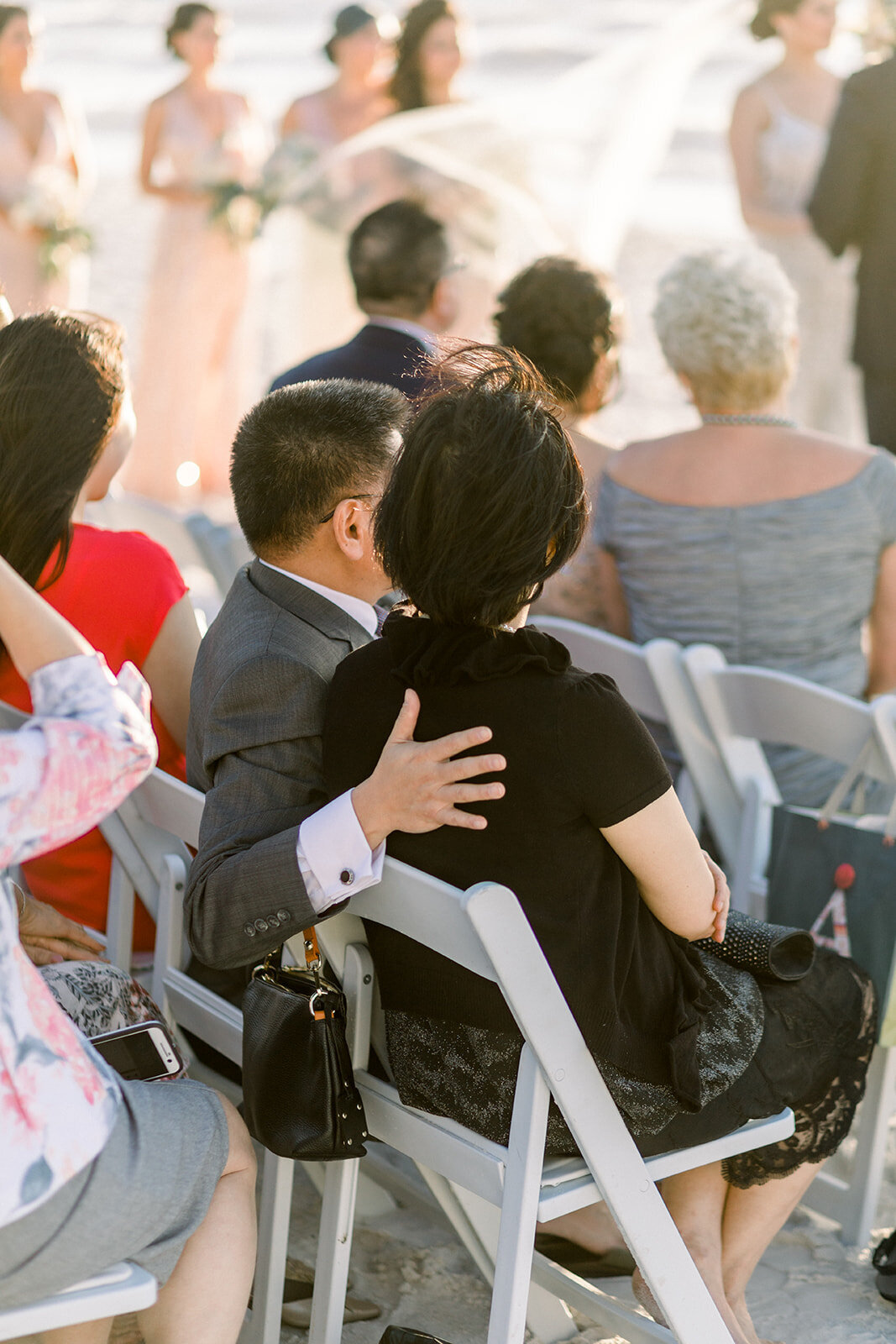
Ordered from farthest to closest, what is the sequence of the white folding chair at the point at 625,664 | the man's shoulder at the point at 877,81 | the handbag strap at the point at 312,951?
the man's shoulder at the point at 877,81 < the white folding chair at the point at 625,664 < the handbag strap at the point at 312,951

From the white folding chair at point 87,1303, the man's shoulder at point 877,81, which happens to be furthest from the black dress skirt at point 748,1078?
the man's shoulder at point 877,81

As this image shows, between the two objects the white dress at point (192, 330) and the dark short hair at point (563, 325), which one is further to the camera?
the white dress at point (192, 330)

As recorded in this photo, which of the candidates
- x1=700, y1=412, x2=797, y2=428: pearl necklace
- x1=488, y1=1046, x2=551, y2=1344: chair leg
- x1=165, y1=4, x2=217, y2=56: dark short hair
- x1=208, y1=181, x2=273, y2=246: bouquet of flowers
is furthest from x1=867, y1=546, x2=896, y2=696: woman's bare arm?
x1=165, y1=4, x2=217, y2=56: dark short hair

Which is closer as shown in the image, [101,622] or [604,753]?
[604,753]

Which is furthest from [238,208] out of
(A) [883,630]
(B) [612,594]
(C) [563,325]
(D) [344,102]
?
(A) [883,630]

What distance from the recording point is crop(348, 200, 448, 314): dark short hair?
11.7 ft

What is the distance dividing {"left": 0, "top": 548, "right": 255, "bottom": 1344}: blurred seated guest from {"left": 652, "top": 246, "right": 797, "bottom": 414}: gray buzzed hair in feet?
5.96

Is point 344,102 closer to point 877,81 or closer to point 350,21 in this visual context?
point 350,21

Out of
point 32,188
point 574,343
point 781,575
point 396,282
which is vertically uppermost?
point 32,188

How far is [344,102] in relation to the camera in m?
7.06

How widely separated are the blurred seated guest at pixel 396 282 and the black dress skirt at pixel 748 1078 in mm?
1910

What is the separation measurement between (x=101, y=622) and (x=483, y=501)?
2.84ft

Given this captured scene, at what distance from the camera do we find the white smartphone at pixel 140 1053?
5.75 ft

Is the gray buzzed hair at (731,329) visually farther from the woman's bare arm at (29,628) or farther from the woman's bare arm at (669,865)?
the woman's bare arm at (29,628)
